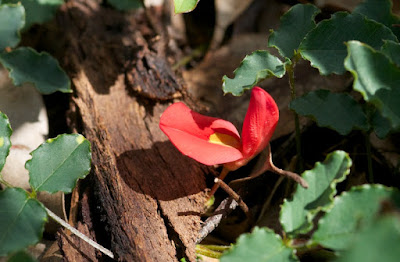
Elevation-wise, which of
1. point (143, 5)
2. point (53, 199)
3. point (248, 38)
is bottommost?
point (53, 199)

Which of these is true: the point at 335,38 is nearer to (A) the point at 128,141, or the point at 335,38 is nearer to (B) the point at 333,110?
(B) the point at 333,110

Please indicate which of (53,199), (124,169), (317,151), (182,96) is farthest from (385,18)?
(53,199)

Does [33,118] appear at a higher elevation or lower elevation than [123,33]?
lower

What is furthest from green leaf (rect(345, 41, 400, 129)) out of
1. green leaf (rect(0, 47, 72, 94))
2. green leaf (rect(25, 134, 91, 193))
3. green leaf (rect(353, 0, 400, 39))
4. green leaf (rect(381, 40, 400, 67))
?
green leaf (rect(0, 47, 72, 94))

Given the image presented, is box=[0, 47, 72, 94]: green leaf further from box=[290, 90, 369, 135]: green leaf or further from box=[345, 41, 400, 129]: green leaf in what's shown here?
box=[345, 41, 400, 129]: green leaf

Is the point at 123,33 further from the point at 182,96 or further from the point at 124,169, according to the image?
the point at 124,169

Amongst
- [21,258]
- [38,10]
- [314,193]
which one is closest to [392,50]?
Answer: [314,193]
